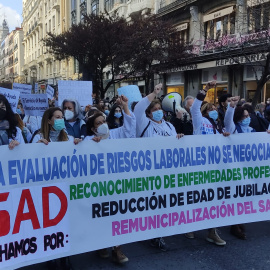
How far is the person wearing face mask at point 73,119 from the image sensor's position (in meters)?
4.84

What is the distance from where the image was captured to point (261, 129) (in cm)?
570

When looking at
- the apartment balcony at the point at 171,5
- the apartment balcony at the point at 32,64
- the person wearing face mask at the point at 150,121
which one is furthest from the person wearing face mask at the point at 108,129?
the apartment balcony at the point at 32,64

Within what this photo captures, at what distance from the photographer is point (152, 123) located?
4.18 meters

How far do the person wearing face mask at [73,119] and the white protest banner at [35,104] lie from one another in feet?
4.11

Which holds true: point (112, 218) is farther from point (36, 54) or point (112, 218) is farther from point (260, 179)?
point (36, 54)

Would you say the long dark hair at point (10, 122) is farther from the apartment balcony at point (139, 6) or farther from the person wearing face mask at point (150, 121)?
the apartment balcony at point (139, 6)

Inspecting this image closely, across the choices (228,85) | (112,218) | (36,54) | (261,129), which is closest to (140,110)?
(112,218)


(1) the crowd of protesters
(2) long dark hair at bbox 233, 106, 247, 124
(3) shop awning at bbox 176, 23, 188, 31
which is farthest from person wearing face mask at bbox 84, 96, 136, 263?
(3) shop awning at bbox 176, 23, 188, 31

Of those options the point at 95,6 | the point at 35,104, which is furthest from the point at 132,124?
the point at 95,6

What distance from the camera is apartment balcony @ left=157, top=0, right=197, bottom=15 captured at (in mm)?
21244

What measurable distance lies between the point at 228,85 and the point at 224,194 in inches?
612

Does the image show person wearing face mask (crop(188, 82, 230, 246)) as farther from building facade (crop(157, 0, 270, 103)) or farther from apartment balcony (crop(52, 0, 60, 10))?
apartment balcony (crop(52, 0, 60, 10))

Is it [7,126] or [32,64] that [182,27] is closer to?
[7,126]

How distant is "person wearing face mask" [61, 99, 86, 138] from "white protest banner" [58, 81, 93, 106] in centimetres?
316
